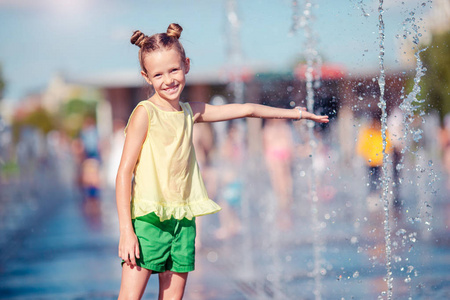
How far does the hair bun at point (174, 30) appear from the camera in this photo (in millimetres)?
2502

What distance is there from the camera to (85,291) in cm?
478

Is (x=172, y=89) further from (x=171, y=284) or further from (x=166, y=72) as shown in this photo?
(x=171, y=284)

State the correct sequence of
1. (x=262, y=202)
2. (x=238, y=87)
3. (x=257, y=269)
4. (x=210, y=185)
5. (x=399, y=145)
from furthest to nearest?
(x=262, y=202) < (x=238, y=87) < (x=399, y=145) < (x=210, y=185) < (x=257, y=269)

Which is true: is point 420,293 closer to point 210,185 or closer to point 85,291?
point 85,291

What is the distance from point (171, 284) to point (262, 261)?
11.2 feet

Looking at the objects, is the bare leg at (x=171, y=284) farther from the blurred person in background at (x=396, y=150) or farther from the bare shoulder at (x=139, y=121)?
the blurred person in background at (x=396, y=150)

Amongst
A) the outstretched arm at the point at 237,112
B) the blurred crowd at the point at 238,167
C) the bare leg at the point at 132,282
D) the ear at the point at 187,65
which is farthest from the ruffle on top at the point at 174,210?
the blurred crowd at the point at 238,167

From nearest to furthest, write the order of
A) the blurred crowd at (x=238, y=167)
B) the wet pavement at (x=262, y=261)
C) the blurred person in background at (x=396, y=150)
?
the wet pavement at (x=262, y=261)
the blurred crowd at (x=238, y=167)
the blurred person in background at (x=396, y=150)

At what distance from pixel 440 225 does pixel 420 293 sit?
385 centimetres

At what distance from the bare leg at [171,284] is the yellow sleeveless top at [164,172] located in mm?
235

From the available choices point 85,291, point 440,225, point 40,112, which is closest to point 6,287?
point 85,291

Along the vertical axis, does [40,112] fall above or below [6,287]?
above

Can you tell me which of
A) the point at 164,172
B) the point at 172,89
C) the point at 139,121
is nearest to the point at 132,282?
the point at 164,172

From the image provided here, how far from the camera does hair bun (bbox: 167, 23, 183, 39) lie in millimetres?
2502
